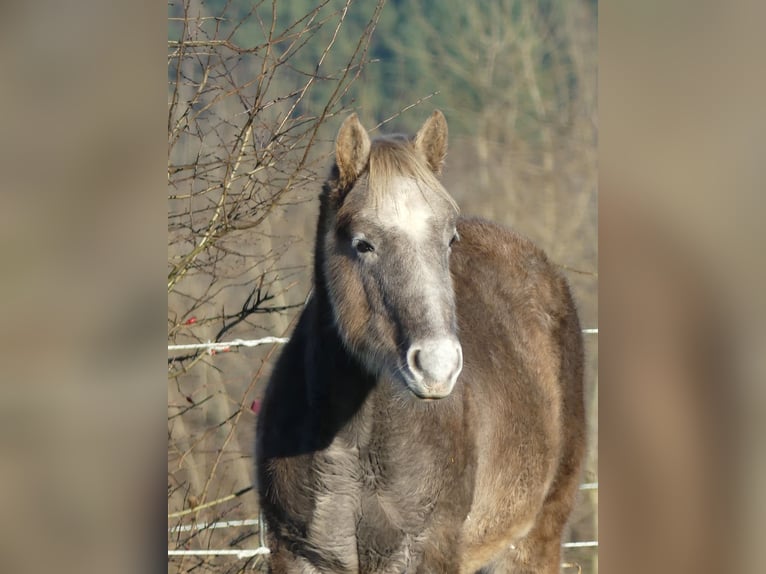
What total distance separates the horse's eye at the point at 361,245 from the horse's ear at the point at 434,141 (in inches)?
19.4

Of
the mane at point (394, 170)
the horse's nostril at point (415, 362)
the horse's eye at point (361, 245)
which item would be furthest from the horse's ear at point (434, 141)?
the horse's nostril at point (415, 362)

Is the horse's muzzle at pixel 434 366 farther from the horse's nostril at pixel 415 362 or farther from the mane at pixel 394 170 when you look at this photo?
the mane at pixel 394 170

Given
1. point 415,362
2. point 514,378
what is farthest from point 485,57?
point 415,362

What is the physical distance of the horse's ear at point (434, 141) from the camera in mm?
2799

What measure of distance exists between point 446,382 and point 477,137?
9838mm

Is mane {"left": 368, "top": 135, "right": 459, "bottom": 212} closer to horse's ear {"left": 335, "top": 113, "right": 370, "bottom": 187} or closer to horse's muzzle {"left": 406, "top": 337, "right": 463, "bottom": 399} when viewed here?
horse's ear {"left": 335, "top": 113, "right": 370, "bottom": 187}

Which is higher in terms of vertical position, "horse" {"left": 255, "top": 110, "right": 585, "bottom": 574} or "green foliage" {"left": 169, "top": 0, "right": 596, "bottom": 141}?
"green foliage" {"left": 169, "top": 0, "right": 596, "bottom": 141}

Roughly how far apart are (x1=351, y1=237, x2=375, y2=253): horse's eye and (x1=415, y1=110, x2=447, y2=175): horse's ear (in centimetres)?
49

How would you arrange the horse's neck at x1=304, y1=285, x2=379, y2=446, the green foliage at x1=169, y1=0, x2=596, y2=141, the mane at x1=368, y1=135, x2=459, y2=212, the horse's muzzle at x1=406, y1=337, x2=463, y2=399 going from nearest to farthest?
the horse's muzzle at x1=406, y1=337, x2=463, y2=399
the mane at x1=368, y1=135, x2=459, y2=212
the horse's neck at x1=304, y1=285, x2=379, y2=446
the green foliage at x1=169, y1=0, x2=596, y2=141

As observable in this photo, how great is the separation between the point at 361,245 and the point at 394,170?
10.0 inches

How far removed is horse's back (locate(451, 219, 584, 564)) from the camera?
3223mm

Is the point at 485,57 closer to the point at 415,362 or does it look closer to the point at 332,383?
the point at 332,383

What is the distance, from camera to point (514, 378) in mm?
3547

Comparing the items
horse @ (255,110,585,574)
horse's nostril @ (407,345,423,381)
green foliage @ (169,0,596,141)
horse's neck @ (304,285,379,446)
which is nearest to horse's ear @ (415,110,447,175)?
horse @ (255,110,585,574)
